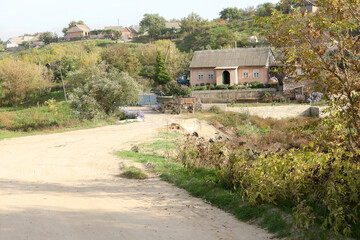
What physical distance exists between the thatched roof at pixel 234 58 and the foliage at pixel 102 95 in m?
15.5

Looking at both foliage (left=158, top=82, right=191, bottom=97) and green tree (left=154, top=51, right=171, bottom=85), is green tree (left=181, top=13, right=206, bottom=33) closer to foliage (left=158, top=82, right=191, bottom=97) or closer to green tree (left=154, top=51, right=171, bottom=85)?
green tree (left=154, top=51, right=171, bottom=85)

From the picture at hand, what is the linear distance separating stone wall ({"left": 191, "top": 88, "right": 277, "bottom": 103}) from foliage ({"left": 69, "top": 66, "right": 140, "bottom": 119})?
10736 mm

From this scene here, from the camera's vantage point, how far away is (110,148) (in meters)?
19.0

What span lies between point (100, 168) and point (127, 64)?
4074cm

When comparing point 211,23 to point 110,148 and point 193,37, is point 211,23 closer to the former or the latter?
point 193,37

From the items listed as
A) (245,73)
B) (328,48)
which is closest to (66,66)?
(245,73)

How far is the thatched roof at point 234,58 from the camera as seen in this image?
144ft

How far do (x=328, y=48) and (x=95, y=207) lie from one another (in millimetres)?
6157

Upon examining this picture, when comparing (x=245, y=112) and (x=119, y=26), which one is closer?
(x=245, y=112)

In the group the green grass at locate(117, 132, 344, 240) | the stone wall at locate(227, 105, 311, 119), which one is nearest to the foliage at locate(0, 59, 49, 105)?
the stone wall at locate(227, 105, 311, 119)

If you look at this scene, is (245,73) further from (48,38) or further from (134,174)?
(48,38)

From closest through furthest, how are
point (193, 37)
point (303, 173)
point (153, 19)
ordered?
point (303, 173) < point (193, 37) < point (153, 19)

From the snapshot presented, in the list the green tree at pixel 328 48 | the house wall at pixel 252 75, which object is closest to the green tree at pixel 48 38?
the house wall at pixel 252 75

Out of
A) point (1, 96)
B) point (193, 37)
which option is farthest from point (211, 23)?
point (1, 96)
